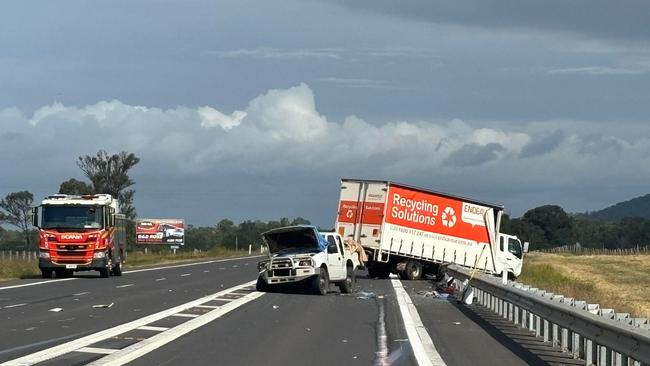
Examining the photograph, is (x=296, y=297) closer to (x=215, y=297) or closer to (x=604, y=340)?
(x=215, y=297)

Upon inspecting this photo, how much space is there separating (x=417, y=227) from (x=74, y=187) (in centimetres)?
6988

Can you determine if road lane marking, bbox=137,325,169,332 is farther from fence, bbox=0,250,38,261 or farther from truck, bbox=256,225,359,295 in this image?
fence, bbox=0,250,38,261

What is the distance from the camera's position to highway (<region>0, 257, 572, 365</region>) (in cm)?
1521

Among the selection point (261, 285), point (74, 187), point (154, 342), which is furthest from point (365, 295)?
point (74, 187)

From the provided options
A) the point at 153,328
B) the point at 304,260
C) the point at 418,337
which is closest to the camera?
the point at 418,337

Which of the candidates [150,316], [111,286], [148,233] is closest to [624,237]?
[148,233]

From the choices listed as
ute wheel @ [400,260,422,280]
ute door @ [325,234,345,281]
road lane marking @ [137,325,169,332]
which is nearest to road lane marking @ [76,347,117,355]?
road lane marking @ [137,325,169,332]

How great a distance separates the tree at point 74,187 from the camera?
10631 centimetres

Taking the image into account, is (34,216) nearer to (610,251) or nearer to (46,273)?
(46,273)

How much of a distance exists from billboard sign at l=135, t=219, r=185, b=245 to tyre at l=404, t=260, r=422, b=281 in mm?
89851

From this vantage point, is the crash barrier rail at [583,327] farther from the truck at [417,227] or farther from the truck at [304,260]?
the truck at [417,227]

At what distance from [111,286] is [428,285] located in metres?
11.7

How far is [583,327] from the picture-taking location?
46.6ft

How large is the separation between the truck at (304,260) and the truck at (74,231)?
1057 cm
